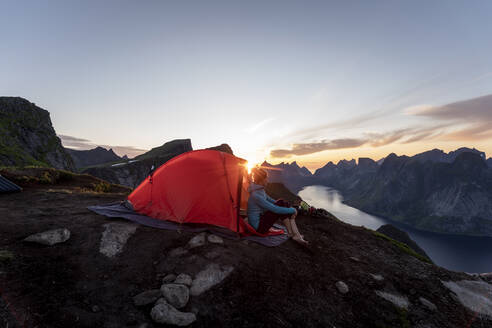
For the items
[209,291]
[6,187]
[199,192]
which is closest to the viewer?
[209,291]

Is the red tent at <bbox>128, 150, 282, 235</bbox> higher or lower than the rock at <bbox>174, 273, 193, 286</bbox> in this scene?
higher

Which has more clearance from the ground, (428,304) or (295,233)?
(295,233)

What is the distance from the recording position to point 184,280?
15.4 ft

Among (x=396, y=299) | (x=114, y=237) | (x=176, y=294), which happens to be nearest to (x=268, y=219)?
(x=176, y=294)

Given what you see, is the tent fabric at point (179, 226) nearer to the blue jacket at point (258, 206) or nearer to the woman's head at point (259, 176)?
the blue jacket at point (258, 206)

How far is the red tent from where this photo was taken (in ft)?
24.1

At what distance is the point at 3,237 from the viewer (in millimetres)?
Result: 5285

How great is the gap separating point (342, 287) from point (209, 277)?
3.67 m

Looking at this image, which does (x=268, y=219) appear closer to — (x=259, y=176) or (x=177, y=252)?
(x=259, y=176)

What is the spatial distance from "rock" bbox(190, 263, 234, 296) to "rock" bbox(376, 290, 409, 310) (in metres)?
4.36

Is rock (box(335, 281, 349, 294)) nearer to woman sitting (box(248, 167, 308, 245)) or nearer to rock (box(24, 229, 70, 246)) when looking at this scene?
woman sitting (box(248, 167, 308, 245))

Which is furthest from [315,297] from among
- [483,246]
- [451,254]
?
[483,246]

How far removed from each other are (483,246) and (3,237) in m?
246

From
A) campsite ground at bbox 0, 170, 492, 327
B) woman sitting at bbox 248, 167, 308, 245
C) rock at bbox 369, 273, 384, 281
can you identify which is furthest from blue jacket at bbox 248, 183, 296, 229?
rock at bbox 369, 273, 384, 281
